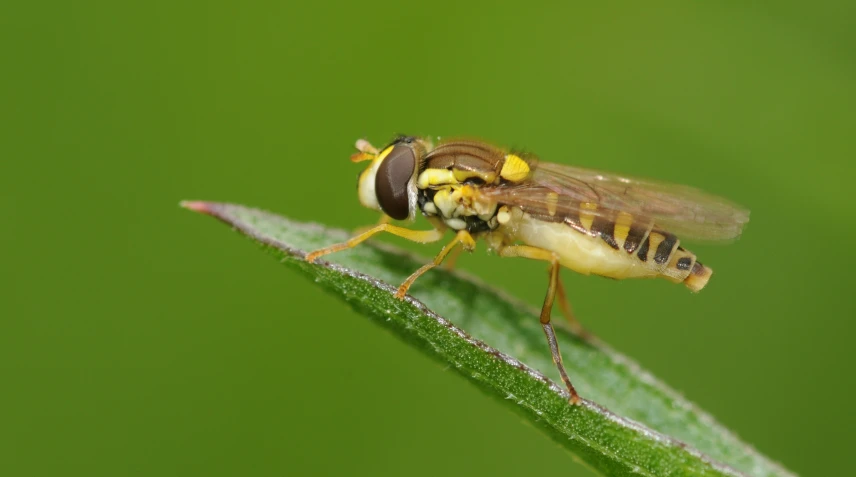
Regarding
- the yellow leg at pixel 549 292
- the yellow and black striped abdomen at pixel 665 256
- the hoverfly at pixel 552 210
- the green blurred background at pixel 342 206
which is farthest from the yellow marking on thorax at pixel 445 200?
the green blurred background at pixel 342 206

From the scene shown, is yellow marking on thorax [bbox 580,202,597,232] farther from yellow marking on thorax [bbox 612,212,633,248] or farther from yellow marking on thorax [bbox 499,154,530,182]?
yellow marking on thorax [bbox 499,154,530,182]

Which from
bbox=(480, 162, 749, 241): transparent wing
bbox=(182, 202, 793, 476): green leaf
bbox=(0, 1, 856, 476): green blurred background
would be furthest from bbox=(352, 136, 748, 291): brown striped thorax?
bbox=(0, 1, 856, 476): green blurred background

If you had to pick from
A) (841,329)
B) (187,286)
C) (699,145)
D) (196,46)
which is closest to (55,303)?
(187,286)

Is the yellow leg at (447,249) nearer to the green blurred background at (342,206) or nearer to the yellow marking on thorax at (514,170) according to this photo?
the yellow marking on thorax at (514,170)

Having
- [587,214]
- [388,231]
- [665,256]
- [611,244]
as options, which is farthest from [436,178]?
[665,256]

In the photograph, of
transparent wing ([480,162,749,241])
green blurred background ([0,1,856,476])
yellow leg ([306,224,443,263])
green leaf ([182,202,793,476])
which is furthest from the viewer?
green blurred background ([0,1,856,476])

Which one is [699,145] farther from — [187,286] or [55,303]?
[55,303]

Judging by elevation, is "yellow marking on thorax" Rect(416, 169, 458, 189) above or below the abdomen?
above
